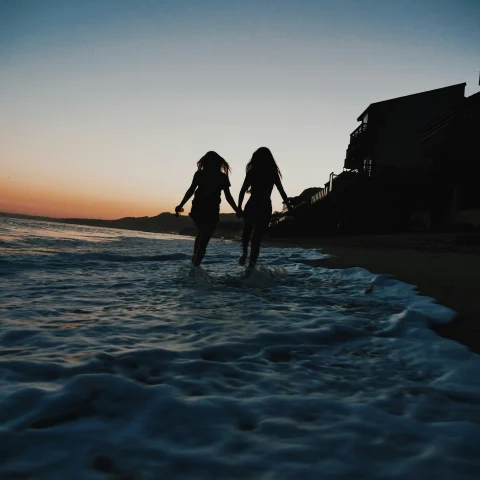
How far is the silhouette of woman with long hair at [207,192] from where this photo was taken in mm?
6660

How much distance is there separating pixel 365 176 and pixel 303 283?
19789 mm

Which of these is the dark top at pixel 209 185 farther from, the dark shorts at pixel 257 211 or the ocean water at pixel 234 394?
the ocean water at pixel 234 394

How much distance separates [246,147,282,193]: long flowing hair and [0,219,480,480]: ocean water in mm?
3521

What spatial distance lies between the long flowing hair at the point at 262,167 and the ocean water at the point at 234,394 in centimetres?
352

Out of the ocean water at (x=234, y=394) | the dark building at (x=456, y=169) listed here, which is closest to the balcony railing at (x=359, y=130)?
the dark building at (x=456, y=169)

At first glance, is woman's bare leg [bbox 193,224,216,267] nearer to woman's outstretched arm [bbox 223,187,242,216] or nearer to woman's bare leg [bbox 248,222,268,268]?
woman's outstretched arm [bbox 223,187,242,216]

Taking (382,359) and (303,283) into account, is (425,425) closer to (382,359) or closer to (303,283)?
(382,359)

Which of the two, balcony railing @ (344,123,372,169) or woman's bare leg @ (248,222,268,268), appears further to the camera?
balcony railing @ (344,123,372,169)

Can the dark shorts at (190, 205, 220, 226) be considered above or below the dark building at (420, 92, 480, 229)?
below

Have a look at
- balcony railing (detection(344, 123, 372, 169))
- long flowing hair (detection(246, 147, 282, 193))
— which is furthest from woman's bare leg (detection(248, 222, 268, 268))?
balcony railing (detection(344, 123, 372, 169))

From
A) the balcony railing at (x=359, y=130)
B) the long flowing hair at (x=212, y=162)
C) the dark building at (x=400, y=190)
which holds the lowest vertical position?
the long flowing hair at (x=212, y=162)

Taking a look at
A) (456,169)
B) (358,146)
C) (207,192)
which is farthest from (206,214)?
(358,146)

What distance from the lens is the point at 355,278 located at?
Result: 20.1 ft

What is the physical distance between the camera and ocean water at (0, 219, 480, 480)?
1.35 meters
